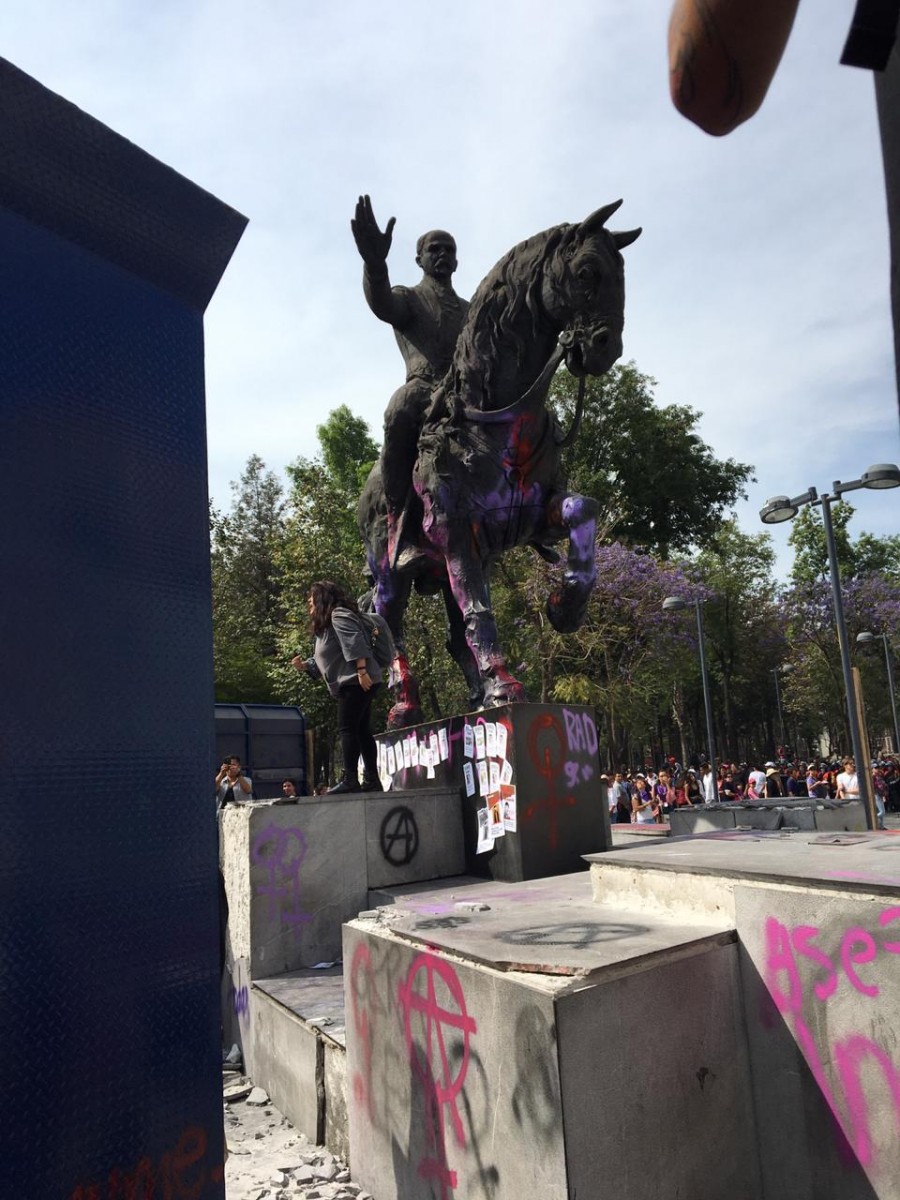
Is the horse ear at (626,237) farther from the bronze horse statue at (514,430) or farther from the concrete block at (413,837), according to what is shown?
the concrete block at (413,837)

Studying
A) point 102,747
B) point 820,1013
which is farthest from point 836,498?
point 102,747

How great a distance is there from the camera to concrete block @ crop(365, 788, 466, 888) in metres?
5.75

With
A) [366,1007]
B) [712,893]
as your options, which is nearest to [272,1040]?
[366,1007]

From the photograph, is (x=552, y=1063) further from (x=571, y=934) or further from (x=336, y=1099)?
(x=336, y=1099)

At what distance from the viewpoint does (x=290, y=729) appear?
2041 cm

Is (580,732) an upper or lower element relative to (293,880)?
upper

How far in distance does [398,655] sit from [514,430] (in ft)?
7.37

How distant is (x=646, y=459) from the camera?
33.6 m

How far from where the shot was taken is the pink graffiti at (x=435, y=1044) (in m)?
2.95

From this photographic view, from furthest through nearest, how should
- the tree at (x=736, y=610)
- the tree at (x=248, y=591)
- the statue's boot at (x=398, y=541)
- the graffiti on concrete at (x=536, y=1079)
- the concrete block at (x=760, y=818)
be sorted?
the tree at (x=736, y=610), the tree at (x=248, y=591), the concrete block at (x=760, y=818), the statue's boot at (x=398, y=541), the graffiti on concrete at (x=536, y=1079)

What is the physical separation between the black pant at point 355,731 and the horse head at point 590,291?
271cm

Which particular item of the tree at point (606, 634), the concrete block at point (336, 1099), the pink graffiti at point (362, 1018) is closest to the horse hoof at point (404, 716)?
the concrete block at point (336, 1099)

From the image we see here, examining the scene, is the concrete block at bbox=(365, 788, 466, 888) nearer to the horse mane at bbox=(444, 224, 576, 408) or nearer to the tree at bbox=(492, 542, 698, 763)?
the horse mane at bbox=(444, 224, 576, 408)

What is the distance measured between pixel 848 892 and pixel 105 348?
2.72m
